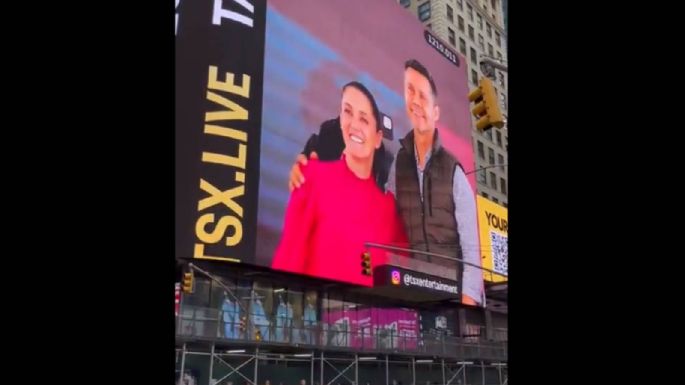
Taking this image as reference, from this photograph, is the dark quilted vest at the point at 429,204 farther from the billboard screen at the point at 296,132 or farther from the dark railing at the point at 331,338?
the dark railing at the point at 331,338

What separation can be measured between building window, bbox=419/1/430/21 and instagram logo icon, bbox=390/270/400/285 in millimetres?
45363

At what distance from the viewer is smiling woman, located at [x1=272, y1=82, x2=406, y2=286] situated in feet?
94.7

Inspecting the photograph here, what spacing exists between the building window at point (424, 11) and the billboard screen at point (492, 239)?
29.9 meters

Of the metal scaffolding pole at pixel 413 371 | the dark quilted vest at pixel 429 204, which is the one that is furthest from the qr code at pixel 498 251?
the metal scaffolding pole at pixel 413 371

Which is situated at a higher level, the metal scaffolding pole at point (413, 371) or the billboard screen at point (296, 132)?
the billboard screen at point (296, 132)

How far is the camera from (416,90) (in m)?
41.1

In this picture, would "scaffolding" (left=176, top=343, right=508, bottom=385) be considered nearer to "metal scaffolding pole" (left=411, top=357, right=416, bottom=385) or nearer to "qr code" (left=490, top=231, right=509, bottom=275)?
"metal scaffolding pole" (left=411, top=357, right=416, bottom=385)

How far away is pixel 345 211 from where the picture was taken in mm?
32188

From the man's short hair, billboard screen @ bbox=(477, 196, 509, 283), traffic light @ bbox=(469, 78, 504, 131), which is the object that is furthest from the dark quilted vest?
traffic light @ bbox=(469, 78, 504, 131)

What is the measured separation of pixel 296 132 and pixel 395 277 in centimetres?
904

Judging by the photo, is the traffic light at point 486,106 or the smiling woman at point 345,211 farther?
the smiling woman at point 345,211

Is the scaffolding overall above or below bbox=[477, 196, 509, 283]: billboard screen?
below

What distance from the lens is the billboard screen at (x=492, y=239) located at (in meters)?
44.6

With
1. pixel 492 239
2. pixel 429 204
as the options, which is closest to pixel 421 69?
pixel 429 204
